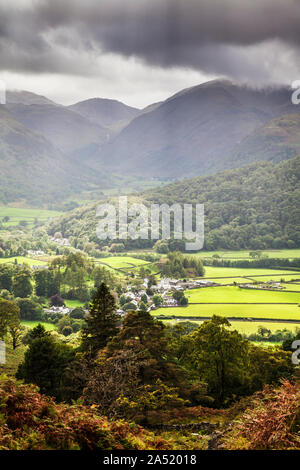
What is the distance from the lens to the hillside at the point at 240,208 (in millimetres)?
120500

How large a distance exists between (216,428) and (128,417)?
2521 mm

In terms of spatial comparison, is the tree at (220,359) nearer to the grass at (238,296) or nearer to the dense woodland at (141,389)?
the dense woodland at (141,389)

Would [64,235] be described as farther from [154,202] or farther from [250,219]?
[250,219]

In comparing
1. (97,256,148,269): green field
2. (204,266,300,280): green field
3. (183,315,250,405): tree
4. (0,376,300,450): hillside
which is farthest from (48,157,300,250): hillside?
(0,376,300,450): hillside

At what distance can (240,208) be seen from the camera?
14588cm

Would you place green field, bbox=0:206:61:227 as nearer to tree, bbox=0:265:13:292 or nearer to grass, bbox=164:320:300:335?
tree, bbox=0:265:13:292

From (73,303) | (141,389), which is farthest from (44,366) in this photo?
(73,303)

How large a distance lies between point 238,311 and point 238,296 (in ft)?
27.7

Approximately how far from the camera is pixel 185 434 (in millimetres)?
11711

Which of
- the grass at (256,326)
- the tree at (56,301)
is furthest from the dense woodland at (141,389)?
the tree at (56,301)

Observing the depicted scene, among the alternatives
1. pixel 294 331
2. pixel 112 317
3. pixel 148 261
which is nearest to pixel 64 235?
pixel 148 261

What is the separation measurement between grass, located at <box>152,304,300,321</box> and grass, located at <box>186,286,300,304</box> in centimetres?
276

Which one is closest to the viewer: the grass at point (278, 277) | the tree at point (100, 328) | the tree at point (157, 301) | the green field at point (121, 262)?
the tree at point (100, 328)

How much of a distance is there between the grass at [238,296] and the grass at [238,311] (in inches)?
109
